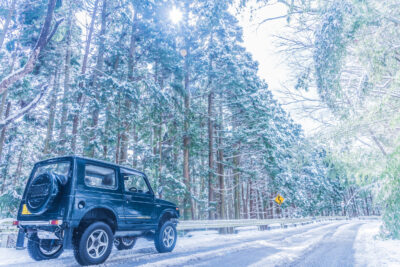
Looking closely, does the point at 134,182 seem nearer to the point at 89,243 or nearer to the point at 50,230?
the point at 89,243

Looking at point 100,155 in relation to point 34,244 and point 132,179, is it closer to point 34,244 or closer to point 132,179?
point 132,179

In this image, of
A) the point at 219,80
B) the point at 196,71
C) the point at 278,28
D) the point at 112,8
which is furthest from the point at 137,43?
the point at 278,28

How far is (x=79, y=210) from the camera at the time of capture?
4.41 m

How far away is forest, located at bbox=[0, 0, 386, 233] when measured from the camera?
603 centimetres

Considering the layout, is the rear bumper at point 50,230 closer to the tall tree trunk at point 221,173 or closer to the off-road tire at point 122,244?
the off-road tire at point 122,244

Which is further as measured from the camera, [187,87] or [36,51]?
[187,87]

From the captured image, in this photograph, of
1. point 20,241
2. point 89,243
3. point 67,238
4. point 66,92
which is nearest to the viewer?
point 67,238

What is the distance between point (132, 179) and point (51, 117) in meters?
8.34

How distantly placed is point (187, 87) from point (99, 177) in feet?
37.3

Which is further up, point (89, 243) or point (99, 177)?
point (99, 177)

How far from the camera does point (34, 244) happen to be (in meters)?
4.96

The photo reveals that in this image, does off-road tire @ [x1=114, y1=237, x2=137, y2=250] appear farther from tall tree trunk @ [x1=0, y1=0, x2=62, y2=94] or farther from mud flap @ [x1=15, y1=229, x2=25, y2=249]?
tall tree trunk @ [x1=0, y1=0, x2=62, y2=94]

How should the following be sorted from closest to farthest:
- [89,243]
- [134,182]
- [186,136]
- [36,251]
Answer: [89,243], [36,251], [134,182], [186,136]

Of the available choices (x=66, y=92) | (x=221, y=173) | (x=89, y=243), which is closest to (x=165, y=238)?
(x=89, y=243)
